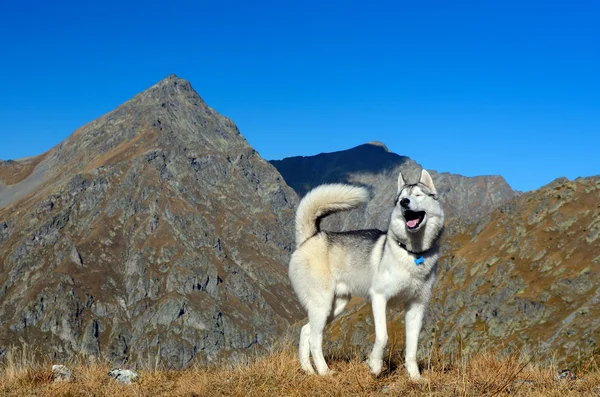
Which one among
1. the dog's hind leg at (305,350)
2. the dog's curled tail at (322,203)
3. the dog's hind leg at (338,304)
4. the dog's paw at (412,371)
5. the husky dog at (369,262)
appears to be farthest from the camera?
the dog's hind leg at (338,304)

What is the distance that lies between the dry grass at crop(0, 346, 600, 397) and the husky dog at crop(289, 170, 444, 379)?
716 millimetres

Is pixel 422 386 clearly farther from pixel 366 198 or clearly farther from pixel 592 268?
pixel 592 268

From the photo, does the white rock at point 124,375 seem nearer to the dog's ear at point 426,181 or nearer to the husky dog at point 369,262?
the husky dog at point 369,262

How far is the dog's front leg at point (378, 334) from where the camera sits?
1099cm

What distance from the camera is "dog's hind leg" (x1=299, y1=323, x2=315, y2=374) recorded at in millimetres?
12312

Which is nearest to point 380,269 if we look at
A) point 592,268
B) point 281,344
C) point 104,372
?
point 281,344

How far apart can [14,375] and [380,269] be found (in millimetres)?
7584

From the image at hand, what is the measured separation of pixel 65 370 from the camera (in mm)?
12273

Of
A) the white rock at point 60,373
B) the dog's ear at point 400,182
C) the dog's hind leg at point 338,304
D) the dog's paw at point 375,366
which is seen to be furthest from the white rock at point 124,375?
the dog's ear at point 400,182

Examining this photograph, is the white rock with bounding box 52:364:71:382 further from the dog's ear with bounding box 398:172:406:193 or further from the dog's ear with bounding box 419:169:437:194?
→ the dog's ear with bounding box 419:169:437:194

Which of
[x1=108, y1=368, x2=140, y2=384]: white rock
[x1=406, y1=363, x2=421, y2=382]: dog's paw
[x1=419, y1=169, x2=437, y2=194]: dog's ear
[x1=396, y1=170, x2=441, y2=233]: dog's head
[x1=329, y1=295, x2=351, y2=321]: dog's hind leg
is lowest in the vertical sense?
[x1=406, y1=363, x2=421, y2=382]: dog's paw

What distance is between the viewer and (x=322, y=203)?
1336 centimetres

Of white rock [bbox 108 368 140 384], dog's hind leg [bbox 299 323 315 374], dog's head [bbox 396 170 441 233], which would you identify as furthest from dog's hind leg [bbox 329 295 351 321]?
white rock [bbox 108 368 140 384]

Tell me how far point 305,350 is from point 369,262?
97.8 inches
